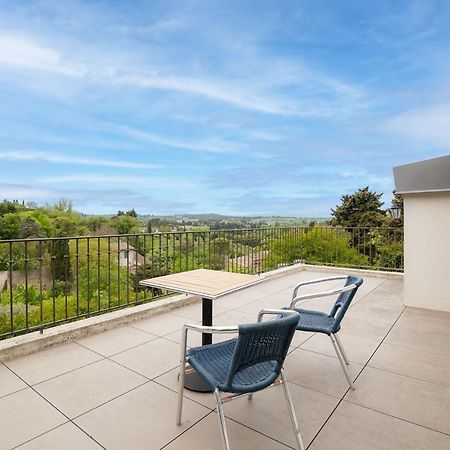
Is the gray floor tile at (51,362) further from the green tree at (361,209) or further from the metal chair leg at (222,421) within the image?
the green tree at (361,209)

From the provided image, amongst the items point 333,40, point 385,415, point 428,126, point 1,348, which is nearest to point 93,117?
point 333,40

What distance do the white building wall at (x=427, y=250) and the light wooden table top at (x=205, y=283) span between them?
311cm

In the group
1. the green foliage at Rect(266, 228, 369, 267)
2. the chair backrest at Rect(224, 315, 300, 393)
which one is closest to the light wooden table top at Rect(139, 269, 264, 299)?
the chair backrest at Rect(224, 315, 300, 393)

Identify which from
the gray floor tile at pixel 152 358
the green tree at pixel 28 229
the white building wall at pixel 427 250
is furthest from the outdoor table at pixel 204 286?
the green tree at pixel 28 229

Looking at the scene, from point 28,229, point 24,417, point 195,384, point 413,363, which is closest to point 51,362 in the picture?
point 24,417

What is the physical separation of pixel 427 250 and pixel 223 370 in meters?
3.99

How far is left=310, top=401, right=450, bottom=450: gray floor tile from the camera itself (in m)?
1.66

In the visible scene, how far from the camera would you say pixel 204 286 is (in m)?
2.30

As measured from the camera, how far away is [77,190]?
38562 mm

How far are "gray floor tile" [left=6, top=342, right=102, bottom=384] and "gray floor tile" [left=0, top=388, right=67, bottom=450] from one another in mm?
227

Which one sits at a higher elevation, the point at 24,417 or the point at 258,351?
the point at 258,351

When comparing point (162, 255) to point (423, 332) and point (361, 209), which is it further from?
point (361, 209)

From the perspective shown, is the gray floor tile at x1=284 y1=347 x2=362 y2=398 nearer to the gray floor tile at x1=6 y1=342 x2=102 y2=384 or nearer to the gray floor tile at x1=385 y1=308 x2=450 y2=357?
the gray floor tile at x1=385 y1=308 x2=450 y2=357

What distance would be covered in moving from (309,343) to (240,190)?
2542 centimetres
